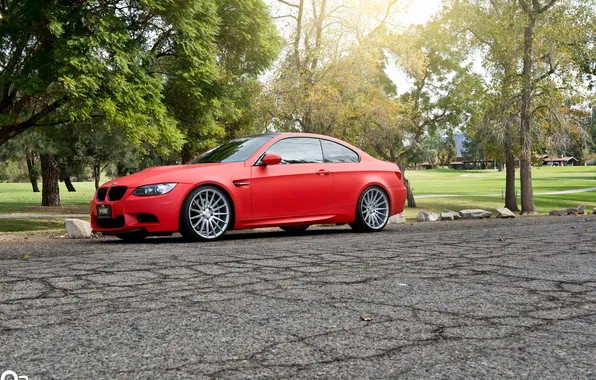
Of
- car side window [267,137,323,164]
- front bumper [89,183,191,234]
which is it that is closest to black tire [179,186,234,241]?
front bumper [89,183,191,234]

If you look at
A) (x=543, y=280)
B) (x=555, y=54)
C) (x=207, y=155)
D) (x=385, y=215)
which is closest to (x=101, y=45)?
(x=207, y=155)

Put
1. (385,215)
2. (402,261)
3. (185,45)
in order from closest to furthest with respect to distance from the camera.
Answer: (402,261), (385,215), (185,45)

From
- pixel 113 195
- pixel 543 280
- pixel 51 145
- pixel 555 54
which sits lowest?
pixel 543 280

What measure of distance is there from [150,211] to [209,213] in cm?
85

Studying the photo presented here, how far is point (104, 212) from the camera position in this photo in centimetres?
888

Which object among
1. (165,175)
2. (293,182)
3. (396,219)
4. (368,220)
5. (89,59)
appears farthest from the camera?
(396,219)

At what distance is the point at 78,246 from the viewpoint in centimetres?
871

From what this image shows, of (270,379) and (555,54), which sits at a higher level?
(555,54)

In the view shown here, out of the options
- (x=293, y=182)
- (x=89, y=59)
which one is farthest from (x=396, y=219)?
(x=89, y=59)

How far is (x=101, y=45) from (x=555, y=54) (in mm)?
15816

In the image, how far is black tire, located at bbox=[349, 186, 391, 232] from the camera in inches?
410

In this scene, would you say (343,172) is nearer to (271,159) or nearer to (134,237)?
(271,159)

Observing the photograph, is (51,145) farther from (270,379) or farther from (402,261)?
(270,379)

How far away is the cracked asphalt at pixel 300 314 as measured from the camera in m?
2.98
